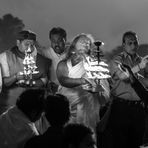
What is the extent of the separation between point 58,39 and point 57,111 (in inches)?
112

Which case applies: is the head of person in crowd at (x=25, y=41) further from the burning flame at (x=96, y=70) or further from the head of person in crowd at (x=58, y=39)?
the burning flame at (x=96, y=70)

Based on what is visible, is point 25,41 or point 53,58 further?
point 53,58

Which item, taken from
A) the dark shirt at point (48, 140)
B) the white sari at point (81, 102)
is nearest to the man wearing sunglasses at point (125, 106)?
the white sari at point (81, 102)

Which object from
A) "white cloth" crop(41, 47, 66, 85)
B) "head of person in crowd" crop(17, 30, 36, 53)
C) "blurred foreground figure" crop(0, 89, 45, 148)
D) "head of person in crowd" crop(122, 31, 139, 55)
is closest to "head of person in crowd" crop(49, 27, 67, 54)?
"white cloth" crop(41, 47, 66, 85)

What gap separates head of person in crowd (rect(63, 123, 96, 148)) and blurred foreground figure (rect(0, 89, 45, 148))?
1.97 ft

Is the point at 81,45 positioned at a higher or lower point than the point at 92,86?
higher

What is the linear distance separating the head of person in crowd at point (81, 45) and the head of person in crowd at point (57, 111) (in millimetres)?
2260

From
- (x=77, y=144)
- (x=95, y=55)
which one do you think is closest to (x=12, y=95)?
(x=95, y=55)

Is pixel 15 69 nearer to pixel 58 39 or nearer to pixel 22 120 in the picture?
pixel 58 39

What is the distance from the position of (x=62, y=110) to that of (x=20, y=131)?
473mm

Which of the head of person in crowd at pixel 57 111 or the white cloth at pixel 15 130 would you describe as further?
the white cloth at pixel 15 130

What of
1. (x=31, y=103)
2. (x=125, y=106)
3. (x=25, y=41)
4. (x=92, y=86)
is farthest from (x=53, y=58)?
(x=31, y=103)

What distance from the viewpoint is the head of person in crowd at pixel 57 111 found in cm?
427

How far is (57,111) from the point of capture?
4340 mm
